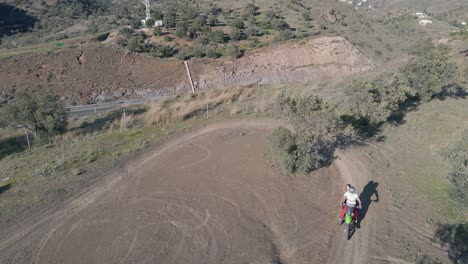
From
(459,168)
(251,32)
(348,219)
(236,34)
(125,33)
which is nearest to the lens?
(348,219)

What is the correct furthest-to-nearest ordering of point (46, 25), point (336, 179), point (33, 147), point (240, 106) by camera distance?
point (46, 25)
point (240, 106)
point (33, 147)
point (336, 179)

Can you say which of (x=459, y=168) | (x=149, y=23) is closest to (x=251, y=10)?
(x=149, y=23)

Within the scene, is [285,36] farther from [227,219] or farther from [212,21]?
[227,219]

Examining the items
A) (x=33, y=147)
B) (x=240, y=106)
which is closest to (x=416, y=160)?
(x=240, y=106)

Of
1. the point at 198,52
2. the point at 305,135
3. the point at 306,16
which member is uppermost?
the point at 306,16

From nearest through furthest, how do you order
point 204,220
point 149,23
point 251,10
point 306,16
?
point 204,220
point 149,23
point 251,10
point 306,16

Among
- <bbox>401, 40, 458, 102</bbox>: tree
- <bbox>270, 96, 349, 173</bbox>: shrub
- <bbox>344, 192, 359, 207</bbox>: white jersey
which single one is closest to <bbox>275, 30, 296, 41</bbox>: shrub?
<bbox>401, 40, 458, 102</bbox>: tree

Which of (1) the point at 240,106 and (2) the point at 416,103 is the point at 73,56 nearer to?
(1) the point at 240,106

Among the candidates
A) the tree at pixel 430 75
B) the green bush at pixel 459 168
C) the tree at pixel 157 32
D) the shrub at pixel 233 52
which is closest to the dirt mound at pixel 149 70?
the shrub at pixel 233 52
